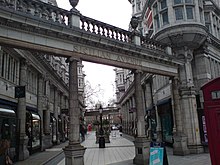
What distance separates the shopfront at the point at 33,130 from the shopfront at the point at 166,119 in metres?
11.1

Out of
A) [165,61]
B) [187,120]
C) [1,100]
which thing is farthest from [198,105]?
[1,100]

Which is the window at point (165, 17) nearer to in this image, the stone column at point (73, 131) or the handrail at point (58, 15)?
the handrail at point (58, 15)

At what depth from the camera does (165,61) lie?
47.6 feet

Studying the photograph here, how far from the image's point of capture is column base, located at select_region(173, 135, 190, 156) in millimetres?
14055

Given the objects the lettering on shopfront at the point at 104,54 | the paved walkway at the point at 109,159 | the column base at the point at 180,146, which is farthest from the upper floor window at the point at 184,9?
the paved walkway at the point at 109,159

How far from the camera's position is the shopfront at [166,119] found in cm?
1856

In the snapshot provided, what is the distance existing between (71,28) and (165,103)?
12160mm

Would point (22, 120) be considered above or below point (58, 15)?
below

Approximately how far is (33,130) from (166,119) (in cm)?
1143

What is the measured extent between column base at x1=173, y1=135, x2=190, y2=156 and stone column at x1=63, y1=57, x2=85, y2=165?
7442mm

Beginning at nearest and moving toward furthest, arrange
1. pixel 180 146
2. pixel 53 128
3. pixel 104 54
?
pixel 104 54 < pixel 180 146 < pixel 53 128

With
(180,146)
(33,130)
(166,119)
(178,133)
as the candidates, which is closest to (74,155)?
(180,146)

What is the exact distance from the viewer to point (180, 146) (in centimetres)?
1414

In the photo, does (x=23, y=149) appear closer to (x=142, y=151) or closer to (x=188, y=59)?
(x=142, y=151)
